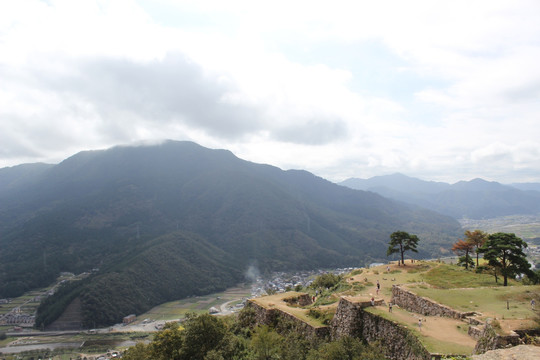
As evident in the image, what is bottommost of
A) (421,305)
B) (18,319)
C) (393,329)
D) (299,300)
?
(18,319)

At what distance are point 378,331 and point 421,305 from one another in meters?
4.84

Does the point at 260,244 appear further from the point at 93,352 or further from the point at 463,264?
the point at 463,264

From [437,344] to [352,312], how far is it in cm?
481

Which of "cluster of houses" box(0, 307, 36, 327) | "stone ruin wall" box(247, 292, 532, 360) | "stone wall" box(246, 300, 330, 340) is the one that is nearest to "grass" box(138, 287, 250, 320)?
"cluster of houses" box(0, 307, 36, 327)

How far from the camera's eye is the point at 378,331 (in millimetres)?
14984

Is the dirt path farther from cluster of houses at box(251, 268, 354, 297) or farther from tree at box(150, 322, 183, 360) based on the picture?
cluster of houses at box(251, 268, 354, 297)

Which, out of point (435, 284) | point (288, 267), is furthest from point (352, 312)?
point (288, 267)

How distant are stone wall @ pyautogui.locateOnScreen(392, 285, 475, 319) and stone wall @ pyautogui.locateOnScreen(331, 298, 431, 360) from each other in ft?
13.7

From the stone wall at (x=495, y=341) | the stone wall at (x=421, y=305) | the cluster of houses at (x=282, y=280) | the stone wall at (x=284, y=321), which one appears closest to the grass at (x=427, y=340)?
the stone wall at (x=495, y=341)

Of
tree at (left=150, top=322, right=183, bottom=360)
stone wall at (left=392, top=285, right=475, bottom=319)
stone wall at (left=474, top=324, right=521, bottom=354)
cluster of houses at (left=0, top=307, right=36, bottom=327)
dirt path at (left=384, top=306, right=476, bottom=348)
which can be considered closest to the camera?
stone wall at (left=474, top=324, right=521, bottom=354)

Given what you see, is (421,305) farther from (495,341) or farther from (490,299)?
(495,341)

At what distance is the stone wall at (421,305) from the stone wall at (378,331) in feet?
13.7

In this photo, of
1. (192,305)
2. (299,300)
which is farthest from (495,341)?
(192,305)

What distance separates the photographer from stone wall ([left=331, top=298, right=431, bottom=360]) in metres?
12.9
